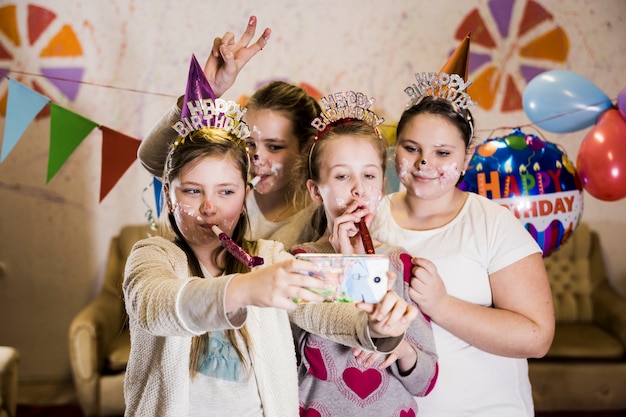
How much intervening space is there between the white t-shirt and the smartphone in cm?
46

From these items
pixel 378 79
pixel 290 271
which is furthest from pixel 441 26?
pixel 290 271

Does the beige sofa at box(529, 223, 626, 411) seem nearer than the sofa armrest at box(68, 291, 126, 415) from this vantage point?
No

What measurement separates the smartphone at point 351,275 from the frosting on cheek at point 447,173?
1.60 ft

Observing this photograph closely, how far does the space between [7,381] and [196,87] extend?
1962 millimetres

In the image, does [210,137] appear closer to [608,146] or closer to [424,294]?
[424,294]

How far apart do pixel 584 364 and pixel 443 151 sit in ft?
7.97

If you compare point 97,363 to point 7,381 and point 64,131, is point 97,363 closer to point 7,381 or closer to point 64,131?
point 7,381

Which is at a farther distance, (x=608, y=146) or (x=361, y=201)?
(x=608, y=146)

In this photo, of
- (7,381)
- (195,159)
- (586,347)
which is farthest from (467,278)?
(586,347)

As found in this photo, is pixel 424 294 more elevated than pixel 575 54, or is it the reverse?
pixel 575 54

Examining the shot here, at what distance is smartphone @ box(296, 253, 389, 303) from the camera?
1019 mm

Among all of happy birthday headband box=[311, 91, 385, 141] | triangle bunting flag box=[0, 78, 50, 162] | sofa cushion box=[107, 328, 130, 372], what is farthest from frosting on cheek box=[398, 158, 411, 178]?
sofa cushion box=[107, 328, 130, 372]

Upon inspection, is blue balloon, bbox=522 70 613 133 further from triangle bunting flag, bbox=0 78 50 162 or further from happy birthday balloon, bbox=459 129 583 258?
triangle bunting flag, bbox=0 78 50 162

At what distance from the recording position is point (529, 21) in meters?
4.04
